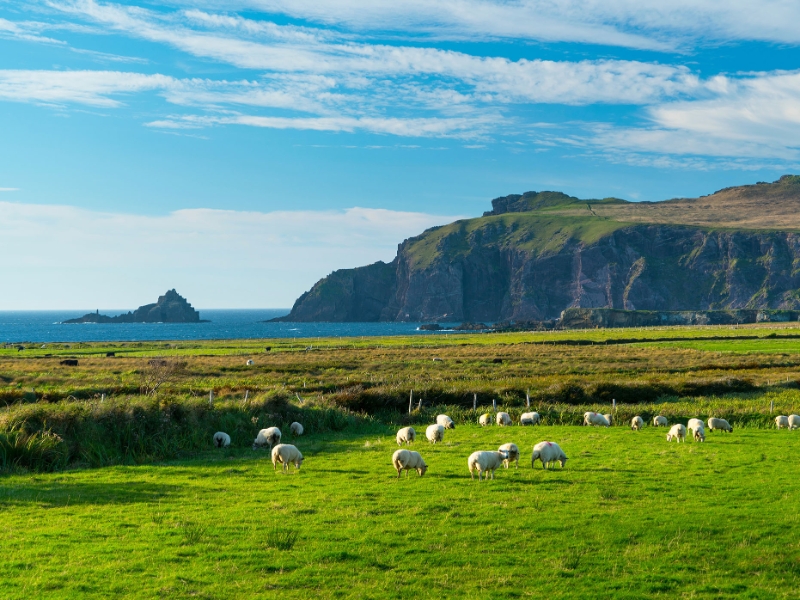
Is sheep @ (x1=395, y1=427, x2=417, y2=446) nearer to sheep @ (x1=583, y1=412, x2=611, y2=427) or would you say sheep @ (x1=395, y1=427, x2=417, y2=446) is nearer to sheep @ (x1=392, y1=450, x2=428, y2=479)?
sheep @ (x1=392, y1=450, x2=428, y2=479)

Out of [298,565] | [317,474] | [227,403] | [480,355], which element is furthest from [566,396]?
[480,355]

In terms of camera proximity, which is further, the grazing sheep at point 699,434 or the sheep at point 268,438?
the grazing sheep at point 699,434

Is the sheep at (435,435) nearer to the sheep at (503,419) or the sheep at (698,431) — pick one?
the sheep at (503,419)

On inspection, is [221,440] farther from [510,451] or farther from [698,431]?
[698,431]

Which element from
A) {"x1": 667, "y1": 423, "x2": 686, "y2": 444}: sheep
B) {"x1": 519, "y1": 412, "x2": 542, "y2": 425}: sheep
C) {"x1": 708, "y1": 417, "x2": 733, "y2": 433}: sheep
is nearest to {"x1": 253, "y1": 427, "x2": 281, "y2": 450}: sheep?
{"x1": 519, "y1": 412, "x2": 542, "y2": 425}: sheep

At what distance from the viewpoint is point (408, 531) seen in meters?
15.0

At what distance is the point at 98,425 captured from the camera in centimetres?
2630

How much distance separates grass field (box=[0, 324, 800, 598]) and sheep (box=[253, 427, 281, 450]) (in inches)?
18.9

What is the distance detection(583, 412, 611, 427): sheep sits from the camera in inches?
1400

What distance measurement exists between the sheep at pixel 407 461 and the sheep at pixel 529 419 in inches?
628

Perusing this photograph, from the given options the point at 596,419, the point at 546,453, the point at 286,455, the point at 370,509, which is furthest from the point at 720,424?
the point at 370,509

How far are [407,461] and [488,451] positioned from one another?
2.42 meters

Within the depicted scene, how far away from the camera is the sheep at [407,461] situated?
68.8 feet

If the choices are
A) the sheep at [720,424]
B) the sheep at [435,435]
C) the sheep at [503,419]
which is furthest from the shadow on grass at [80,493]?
the sheep at [720,424]
